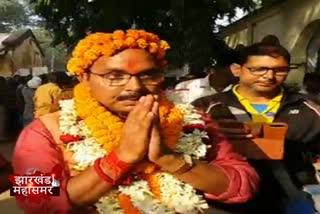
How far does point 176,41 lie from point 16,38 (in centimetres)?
2546

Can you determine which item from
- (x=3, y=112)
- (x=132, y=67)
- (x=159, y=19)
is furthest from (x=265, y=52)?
(x=3, y=112)

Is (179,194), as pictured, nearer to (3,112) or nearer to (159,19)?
(159,19)

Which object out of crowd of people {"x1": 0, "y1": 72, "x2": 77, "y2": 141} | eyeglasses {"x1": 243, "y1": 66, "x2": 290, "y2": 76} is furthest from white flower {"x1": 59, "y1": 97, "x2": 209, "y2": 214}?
crowd of people {"x1": 0, "y1": 72, "x2": 77, "y2": 141}

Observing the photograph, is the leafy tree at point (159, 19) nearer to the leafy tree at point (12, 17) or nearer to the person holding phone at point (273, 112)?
the person holding phone at point (273, 112)

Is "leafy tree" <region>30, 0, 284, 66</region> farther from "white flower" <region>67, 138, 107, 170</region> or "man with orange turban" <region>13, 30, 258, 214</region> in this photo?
"white flower" <region>67, 138, 107, 170</region>

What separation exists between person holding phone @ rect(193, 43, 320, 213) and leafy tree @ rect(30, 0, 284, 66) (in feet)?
21.9

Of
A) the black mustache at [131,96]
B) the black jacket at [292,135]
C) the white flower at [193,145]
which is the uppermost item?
the black mustache at [131,96]

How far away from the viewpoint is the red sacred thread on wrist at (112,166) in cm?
182

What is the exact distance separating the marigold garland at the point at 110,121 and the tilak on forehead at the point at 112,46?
0.10 meters

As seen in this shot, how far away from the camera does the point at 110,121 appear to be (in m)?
2.00

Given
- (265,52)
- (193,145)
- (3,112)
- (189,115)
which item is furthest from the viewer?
(3,112)

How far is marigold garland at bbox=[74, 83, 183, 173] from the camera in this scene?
1.99m

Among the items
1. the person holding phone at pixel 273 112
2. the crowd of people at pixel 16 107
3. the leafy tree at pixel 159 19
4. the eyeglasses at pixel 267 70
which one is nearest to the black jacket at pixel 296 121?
the person holding phone at pixel 273 112

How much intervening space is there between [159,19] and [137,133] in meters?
10.6
